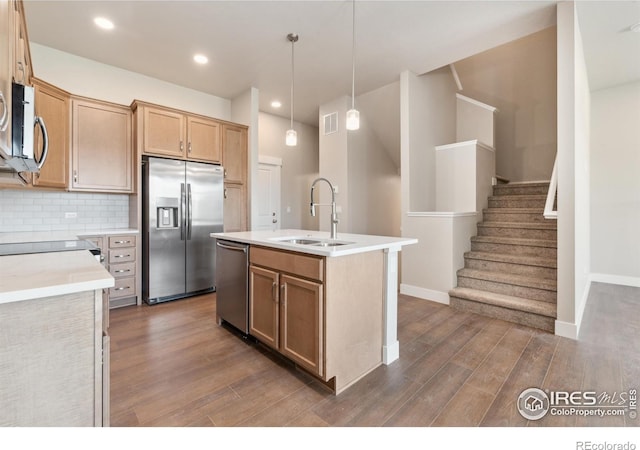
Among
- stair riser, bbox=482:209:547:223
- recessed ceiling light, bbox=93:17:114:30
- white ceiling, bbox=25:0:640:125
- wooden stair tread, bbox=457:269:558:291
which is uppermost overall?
white ceiling, bbox=25:0:640:125

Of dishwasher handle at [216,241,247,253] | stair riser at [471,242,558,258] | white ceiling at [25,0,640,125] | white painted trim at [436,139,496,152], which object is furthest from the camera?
white painted trim at [436,139,496,152]

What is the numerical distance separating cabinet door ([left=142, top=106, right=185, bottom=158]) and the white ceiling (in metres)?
0.67

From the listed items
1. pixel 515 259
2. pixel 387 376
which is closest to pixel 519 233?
pixel 515 259

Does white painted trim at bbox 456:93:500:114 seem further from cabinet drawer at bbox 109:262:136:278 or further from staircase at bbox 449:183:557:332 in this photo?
cabinet drawer at bbox 109:262:136:278

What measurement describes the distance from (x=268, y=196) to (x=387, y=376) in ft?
14.0

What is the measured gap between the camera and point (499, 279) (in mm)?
3391

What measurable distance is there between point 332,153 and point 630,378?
14.0ft

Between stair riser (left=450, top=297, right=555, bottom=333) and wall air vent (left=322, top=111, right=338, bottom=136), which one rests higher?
wall air vent (left=322, top=111, right=338, bottom=136)

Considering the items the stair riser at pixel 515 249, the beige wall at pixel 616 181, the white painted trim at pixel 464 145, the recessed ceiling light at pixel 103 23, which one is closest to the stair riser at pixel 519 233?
the stair riser at pixel 515 249

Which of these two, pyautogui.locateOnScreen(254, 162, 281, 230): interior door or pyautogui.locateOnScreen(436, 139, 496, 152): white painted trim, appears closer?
pyautogui.locateOnScreen(436, 139, 496, 152): white painted trim

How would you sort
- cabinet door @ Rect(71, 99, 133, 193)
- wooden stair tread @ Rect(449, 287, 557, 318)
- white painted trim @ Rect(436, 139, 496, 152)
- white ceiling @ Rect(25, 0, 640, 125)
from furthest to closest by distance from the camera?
white painted trim @ Rect(436, 139, 496, 152)
cabinet door @ Rect(71, 99, 133, 193)
wooden stair tread @ Rect(449, 287, 557, 318)
white ceiling @ Rect(25, 0, 640, 125)

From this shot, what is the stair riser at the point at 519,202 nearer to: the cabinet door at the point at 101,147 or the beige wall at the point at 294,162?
the beige wall at the point at 294,162

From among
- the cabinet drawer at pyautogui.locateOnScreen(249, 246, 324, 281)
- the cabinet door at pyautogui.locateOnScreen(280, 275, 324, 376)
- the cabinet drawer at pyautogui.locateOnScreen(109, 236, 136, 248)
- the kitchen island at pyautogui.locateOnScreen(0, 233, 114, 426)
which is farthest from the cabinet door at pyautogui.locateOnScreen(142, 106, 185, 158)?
the kitchen island at pyautogui.locateOnScreen(0, 233, 114, 426)

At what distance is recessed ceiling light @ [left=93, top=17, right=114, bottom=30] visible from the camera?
2.89 m
